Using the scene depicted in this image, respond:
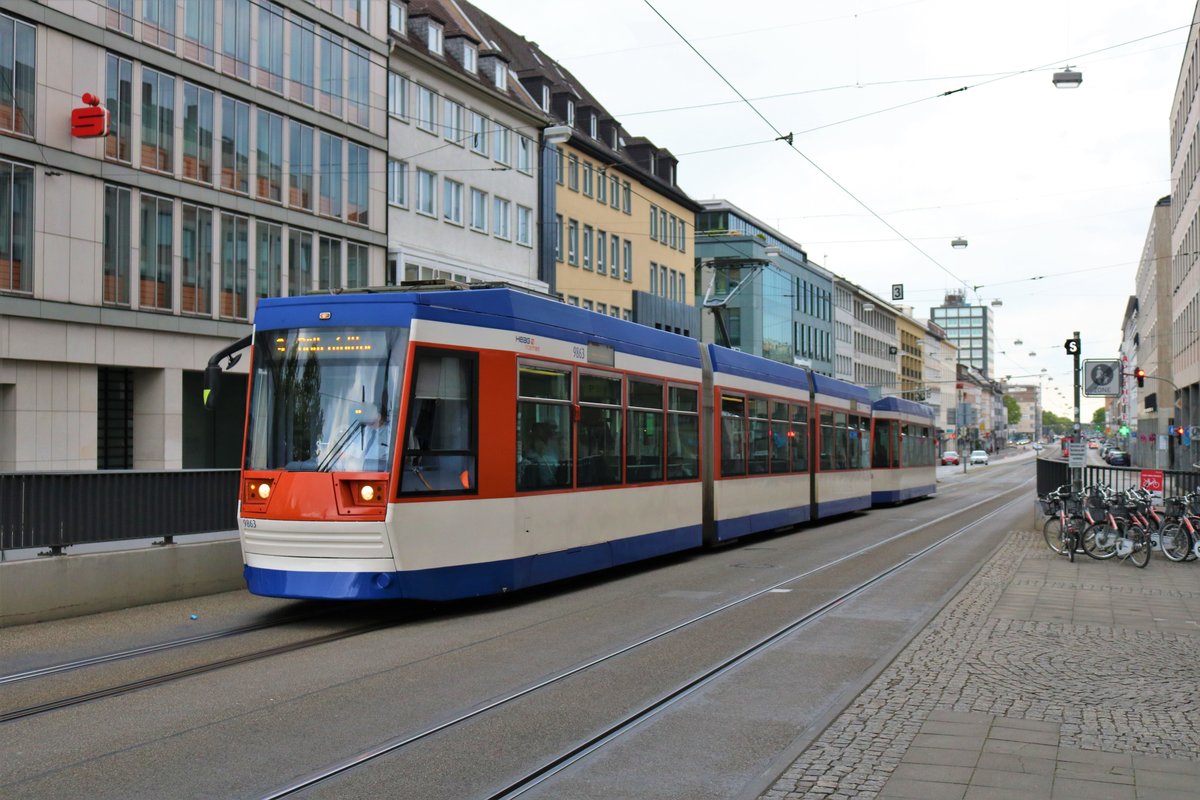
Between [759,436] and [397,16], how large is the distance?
22673 millimetres

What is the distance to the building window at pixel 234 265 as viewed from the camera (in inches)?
1211

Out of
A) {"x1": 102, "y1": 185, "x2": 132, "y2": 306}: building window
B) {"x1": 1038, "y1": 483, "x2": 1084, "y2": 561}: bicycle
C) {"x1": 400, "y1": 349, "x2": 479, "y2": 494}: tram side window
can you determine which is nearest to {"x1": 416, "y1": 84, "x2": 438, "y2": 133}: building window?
{"x1": 102, "y1": 185, "x2": 132, "y2": 306}: building window

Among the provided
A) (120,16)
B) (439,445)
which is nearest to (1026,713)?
(439,445)

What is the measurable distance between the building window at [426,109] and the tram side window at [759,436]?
67.7 ft

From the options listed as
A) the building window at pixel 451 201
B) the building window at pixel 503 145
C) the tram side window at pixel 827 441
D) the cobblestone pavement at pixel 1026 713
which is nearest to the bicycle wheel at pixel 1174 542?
the cobblestone pavement at pixel 1026 713

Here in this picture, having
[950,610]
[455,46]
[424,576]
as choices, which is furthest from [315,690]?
[455,46]

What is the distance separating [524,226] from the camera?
1751 inches

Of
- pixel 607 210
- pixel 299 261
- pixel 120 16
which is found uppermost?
pixel 607 210

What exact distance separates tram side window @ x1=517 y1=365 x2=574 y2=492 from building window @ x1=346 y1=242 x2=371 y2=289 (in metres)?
22.8

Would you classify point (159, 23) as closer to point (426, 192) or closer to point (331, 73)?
point (331, 73)

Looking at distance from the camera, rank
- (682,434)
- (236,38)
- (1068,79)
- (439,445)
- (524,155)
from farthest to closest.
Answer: (524,155)
(236,38)
(1068,79)
(682,434)
(439,445)

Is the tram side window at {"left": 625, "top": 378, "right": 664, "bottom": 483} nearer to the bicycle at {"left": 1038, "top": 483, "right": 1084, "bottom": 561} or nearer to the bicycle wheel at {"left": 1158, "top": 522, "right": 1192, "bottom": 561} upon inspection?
the bicycle at {"left": 1038, "top": 483, "right": 1084, "bottom": 561}

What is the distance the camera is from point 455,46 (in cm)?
4097

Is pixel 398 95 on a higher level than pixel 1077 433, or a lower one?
higher
